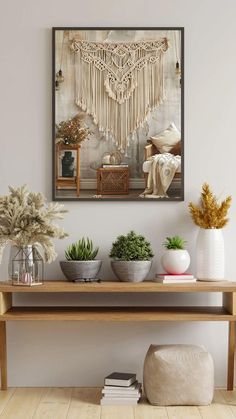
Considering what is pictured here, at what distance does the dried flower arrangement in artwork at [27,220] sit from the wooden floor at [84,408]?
0.78 meters

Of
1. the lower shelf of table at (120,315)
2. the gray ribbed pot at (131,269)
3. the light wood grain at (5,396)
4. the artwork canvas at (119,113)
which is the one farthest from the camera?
the artwork canvas at (119,113)

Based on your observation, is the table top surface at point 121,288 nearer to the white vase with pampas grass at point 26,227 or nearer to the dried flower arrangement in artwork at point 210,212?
the white vase with pampas grass at point 26,227

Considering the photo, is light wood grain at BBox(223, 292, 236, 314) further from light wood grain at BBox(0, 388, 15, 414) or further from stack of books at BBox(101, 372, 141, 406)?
light wood grain at BBox(0, 388, 15, 414)

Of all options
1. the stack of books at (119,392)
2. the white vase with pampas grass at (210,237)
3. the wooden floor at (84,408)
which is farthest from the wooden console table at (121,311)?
the stack of books at (119,392)

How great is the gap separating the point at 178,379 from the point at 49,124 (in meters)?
1.65

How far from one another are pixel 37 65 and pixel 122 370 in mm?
1876

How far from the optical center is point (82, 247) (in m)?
4.34

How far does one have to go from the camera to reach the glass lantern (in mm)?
4164

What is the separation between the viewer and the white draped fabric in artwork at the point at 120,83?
176 inches

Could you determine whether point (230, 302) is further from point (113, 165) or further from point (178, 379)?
point (113, 165)

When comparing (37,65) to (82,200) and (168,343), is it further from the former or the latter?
(168,343)

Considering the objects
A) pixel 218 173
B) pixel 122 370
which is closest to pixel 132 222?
pixel 218 173

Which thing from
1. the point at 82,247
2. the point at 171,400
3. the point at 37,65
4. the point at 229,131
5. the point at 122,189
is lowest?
the point at 171,400

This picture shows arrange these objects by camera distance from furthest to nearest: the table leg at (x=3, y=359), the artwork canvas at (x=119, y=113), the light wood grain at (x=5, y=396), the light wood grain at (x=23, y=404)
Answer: the artwork canvas at (x=119, y=113), the table leg at (x=3, y=359), the light wood grain at (x=5, y=396), the light wood grain at (x=23, y=404)
